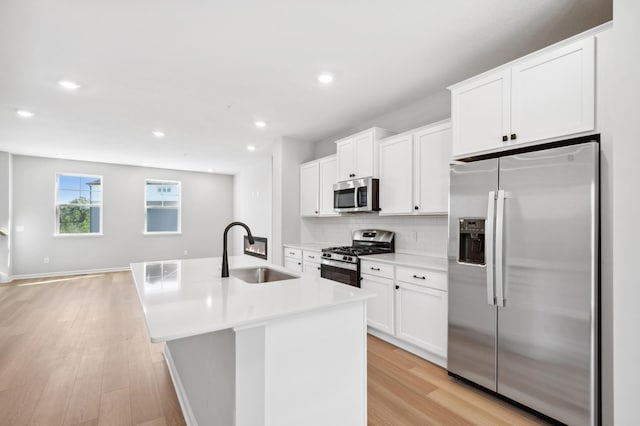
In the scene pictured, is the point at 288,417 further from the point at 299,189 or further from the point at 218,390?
the point at 299,189

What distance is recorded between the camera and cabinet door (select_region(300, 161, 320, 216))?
4.84 meters

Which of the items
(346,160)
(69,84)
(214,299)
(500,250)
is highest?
(69,84)

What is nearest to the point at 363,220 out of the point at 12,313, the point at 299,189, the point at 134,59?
the point at 299,189

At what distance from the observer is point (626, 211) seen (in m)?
1.52

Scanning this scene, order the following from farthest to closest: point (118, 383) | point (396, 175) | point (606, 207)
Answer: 1. point (396, 175)
2. point (118, 383)
3. point (606, 207)

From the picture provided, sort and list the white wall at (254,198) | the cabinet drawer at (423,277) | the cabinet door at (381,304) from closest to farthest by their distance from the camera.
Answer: the cabinet drawer at (423,277) → the cabinet door at (381,304) → the white wall at (254,198)

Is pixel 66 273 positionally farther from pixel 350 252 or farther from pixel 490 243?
pixel 490 243

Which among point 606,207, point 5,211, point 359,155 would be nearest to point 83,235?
point 5,211

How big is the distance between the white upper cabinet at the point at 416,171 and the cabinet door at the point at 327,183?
1.00 meters

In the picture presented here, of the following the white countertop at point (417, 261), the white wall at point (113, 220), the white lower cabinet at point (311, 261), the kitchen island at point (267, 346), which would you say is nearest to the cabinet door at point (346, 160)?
the white lower cabinet at point (311, 261)

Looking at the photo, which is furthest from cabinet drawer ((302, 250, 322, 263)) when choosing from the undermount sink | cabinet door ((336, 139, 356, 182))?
the undermount sink

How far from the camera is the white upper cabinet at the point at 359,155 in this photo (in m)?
3.74

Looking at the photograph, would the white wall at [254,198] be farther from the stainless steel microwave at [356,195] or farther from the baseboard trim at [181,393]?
the baseboard trim at [181,393]

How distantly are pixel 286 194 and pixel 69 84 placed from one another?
115 inches
